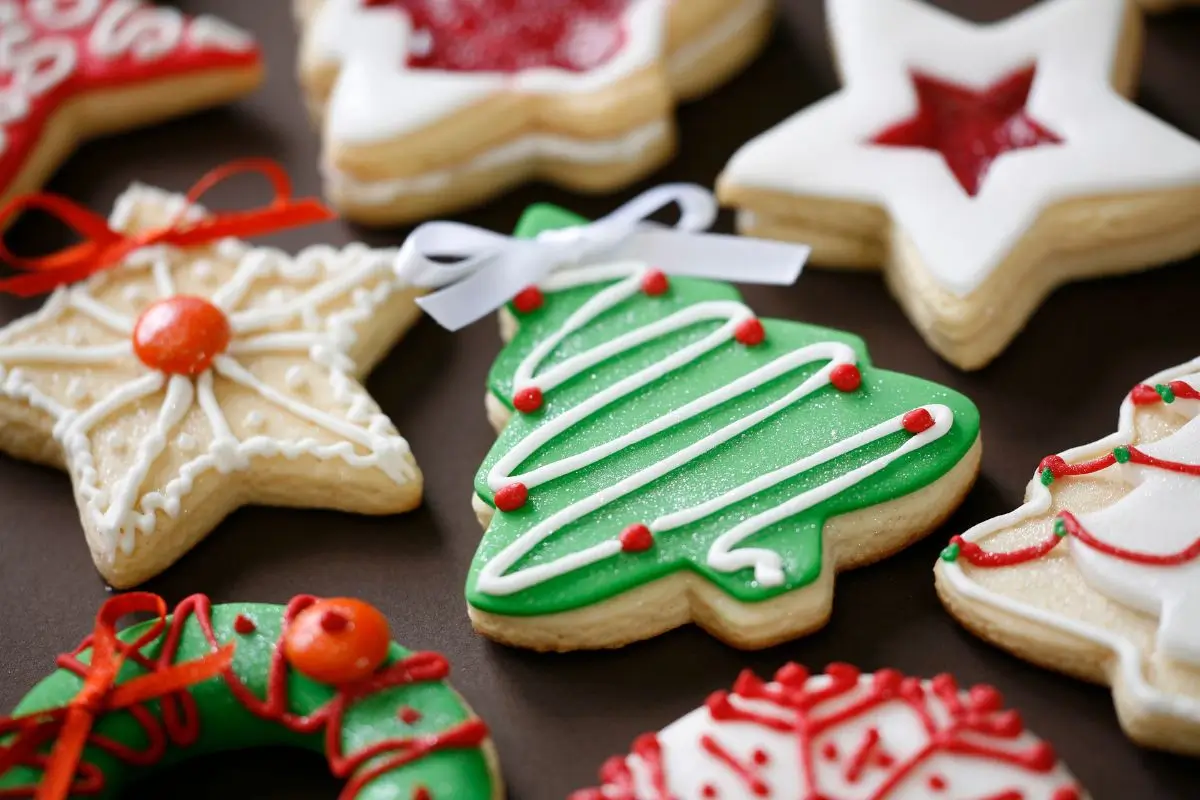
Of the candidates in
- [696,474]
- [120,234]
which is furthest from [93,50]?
[696,474]

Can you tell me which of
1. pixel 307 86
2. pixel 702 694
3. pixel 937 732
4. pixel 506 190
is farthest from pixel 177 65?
pixel 937 732

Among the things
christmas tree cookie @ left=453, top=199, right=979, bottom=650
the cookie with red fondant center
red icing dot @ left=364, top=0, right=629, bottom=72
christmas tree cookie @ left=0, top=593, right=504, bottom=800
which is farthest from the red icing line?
the cookie with red fondant center

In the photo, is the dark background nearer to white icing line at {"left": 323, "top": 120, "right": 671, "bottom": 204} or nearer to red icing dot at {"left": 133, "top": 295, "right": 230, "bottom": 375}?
white icing line at {"left": 323, "top": 120, "right": 671, "bottom": 204}

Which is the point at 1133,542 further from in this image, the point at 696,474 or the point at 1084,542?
the point at 696,474

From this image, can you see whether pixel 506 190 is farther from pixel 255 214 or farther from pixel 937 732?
pixel 937 732

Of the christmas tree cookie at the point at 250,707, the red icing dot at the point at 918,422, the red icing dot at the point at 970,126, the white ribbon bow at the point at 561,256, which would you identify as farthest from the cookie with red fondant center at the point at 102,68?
the red icing dot at the point at 918,422

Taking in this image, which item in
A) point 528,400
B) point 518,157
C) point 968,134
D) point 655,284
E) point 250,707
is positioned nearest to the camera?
point 250,707

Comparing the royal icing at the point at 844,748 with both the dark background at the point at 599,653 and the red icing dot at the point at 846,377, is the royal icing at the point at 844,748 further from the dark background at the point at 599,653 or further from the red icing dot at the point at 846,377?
the red icing dot at the point at 846,377
